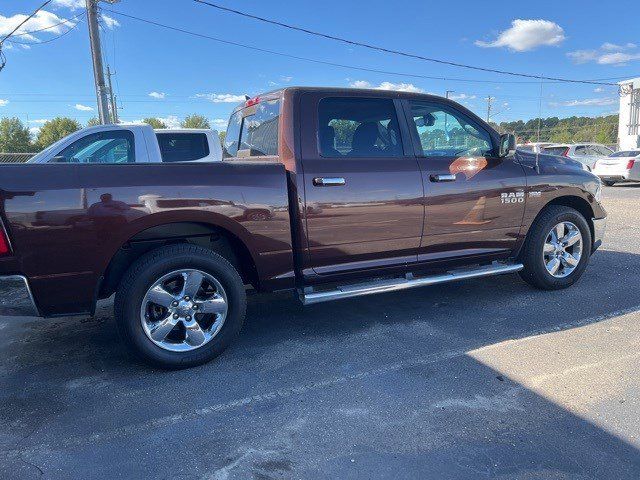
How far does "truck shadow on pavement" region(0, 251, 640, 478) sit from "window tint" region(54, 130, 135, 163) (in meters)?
2.43

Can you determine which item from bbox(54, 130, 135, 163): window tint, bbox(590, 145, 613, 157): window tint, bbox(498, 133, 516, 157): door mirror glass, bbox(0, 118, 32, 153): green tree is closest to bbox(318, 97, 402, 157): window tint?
bbox(498, 133, 516, 157): door mirror glass

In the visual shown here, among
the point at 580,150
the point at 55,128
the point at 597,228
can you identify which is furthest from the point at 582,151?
the point at 55,128

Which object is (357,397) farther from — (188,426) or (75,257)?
(75,257)

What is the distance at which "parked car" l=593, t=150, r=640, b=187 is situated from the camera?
1628 cm

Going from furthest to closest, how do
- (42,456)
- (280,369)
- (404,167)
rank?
(404,167)
(280,369)
(42,456)

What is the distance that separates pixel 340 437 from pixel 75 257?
6.38 feet

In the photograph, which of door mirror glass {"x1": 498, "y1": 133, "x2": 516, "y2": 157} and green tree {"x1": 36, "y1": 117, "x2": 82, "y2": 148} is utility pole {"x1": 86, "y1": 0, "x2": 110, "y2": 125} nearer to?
door mirror glass {"x1": 498, "y1": 133, "x2": 516, "y2": 157}

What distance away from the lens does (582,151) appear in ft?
62.3

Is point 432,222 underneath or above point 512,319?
above

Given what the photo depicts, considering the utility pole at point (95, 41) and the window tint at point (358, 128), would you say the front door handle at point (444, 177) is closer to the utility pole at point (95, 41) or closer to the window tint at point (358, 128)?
the window tint at point (358, 128)

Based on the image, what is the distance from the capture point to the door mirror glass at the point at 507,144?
165 inches

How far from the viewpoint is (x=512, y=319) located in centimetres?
408

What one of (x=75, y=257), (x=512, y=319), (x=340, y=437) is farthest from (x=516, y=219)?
(x=75, y=257)

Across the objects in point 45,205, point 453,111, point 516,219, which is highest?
point 453,111
